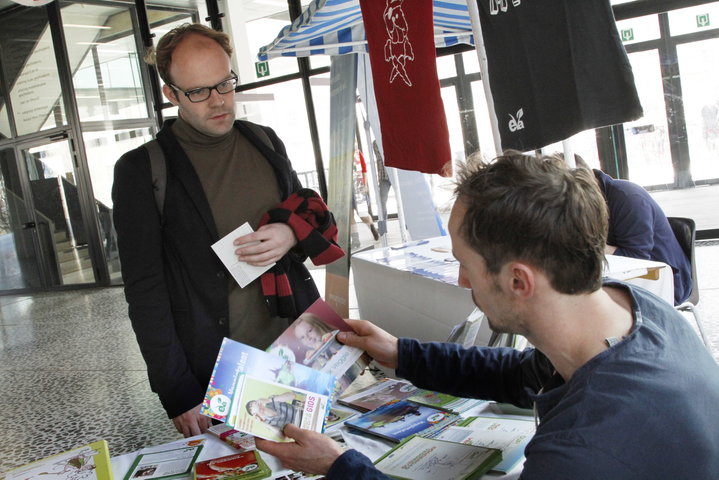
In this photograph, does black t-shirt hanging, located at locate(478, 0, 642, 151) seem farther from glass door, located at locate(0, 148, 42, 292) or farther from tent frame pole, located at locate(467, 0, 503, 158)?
glass door, located at locate(0, 148, 42, 292)

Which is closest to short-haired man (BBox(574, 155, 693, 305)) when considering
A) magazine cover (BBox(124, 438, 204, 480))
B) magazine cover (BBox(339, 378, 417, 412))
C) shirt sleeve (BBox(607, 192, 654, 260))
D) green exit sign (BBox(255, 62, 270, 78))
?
shirt sleeve (BBox(607, 192, 654, 260))

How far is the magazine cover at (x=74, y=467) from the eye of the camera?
4.50 feet

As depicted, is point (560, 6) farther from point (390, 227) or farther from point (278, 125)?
point (390, 227)

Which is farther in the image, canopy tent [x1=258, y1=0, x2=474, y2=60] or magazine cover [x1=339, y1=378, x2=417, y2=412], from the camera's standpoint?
canopy tent [x1=258, y1=0, x2=474, y2=60]

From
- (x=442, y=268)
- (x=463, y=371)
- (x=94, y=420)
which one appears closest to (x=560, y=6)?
(x=463, y=371)

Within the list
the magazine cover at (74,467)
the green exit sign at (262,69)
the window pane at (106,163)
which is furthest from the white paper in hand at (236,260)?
the window pane at (106,163)

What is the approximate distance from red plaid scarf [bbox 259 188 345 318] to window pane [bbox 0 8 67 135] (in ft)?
27.5

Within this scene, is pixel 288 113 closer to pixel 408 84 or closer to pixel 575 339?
pixel 408 84

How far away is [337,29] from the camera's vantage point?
157 inches

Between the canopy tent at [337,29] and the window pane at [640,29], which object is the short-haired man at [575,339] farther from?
the window pane at [640,29]

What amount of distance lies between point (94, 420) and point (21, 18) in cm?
787

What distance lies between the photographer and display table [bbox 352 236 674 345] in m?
2.18

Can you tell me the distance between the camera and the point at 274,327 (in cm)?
182

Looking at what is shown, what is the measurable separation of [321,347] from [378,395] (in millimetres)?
→ 403
